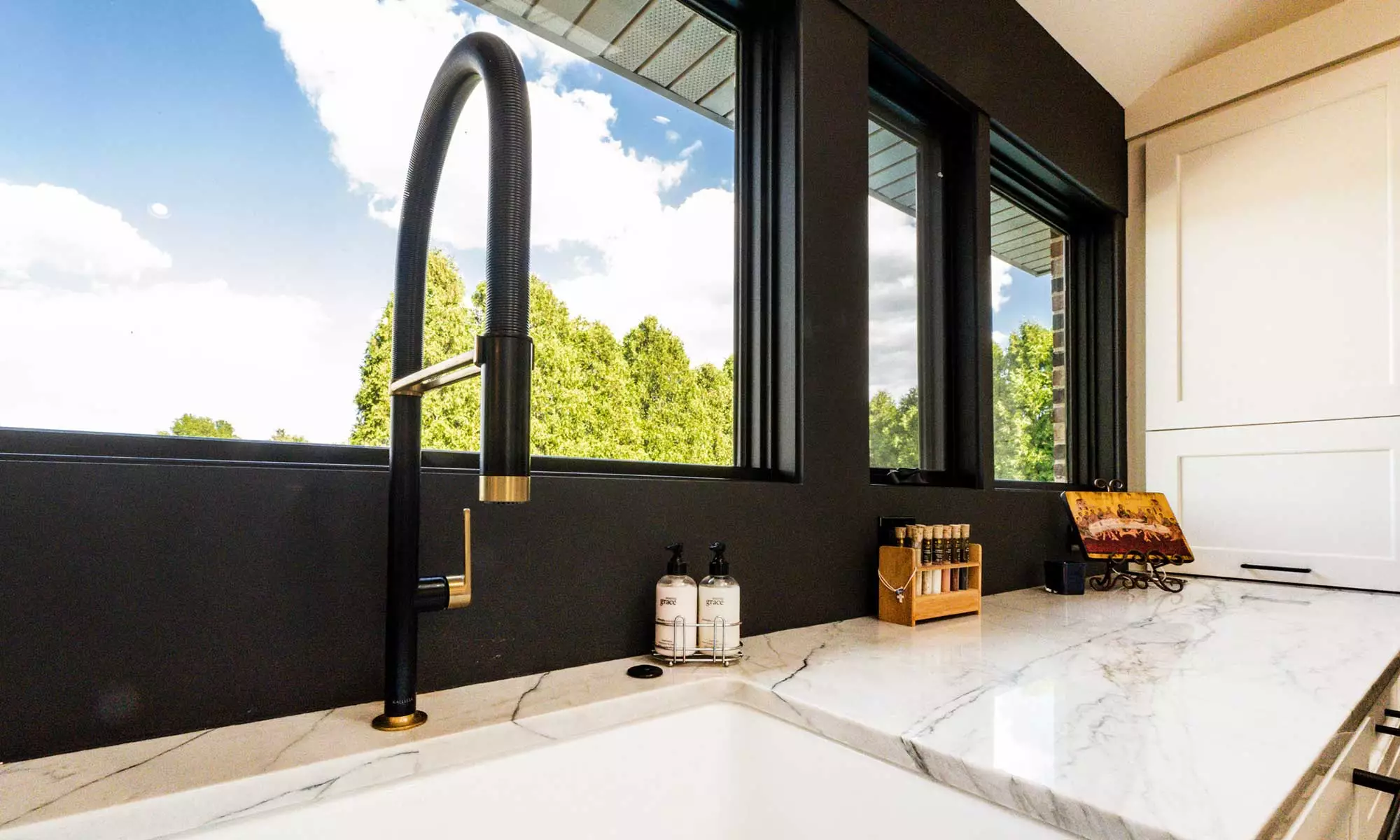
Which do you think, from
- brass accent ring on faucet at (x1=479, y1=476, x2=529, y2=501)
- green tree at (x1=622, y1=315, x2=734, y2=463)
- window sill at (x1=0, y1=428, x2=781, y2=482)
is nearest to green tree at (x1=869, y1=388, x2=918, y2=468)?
green tree at (x1=622, y1=315, x2=734, y2=463)

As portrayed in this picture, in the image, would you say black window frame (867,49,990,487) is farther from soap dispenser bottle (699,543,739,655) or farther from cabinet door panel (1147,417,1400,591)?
cabinet door panel (1147,417,1400,591)

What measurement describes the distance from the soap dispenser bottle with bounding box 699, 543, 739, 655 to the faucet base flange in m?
0.37

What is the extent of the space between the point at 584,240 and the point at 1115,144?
2109mm

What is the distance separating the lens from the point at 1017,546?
175 centimetres

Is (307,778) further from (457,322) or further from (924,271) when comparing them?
(924,271)

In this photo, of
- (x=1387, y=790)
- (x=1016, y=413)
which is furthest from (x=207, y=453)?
(x=1016, y=413)

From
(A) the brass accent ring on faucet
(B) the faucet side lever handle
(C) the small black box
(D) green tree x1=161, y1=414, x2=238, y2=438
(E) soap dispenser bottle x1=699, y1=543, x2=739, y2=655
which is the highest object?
(D) green tree x1=161, y1=414, x2=238, y2=438

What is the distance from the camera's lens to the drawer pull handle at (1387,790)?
771mm

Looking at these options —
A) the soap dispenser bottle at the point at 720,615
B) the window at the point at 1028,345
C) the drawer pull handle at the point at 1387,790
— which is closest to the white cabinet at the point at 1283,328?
the window at the point at 1028,345

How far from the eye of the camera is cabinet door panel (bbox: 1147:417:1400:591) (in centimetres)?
185

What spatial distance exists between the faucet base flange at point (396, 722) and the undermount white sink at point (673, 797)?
58 mm

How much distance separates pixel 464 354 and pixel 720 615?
550 mm

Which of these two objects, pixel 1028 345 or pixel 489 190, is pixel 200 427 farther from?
pixel 1028 345

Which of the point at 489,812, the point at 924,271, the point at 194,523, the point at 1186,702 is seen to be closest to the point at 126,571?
the point at 194,523
